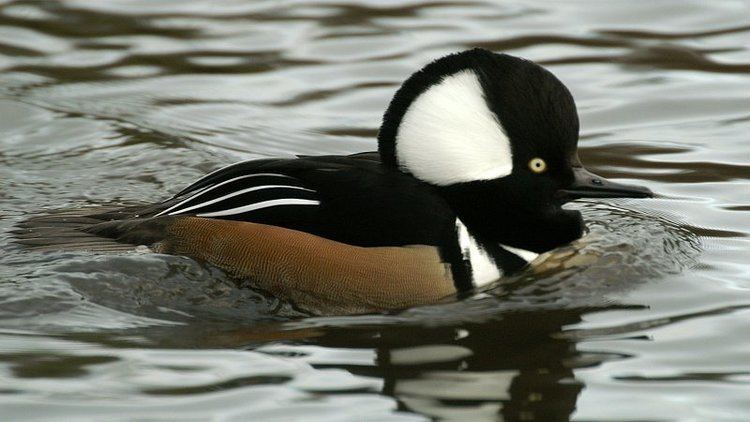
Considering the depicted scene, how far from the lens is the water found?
558 cm

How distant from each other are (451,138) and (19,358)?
7.38ft

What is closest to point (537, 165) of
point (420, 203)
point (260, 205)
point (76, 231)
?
point (420, 203)

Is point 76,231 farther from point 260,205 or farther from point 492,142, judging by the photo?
point 492,142

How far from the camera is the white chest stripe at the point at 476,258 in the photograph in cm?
669

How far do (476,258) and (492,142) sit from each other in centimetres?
57

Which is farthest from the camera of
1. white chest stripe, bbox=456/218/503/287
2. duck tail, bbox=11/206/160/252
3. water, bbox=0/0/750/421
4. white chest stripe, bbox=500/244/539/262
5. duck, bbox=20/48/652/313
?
duck tail, bbox=11/206/160/252

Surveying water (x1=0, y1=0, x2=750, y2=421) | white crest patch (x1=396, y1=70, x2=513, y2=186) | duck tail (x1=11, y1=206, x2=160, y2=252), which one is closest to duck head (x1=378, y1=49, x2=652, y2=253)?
white crest patch (x1=396, y1=70, x2=513, y2=186)

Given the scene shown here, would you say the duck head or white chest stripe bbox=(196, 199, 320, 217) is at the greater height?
the duck head

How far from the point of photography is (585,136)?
981 centimetres

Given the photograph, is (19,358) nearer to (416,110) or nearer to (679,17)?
(416,110)

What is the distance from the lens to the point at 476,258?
6.73 m

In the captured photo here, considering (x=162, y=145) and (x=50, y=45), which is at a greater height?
(x=50, y=45)

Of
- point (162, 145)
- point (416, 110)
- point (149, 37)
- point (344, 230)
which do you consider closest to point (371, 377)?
point (344, 230)

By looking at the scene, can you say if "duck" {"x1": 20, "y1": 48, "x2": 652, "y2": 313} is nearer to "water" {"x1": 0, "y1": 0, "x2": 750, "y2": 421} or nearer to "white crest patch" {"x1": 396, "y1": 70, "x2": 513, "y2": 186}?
"white crest patch" {"x1": 396, "y1": 70, "x2": 513, "y2": 186}
